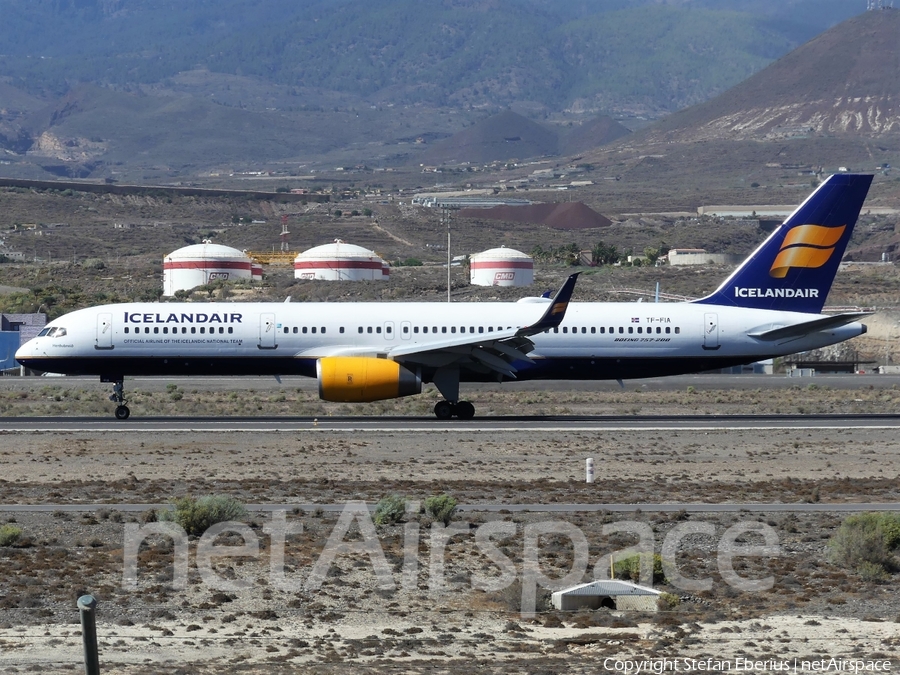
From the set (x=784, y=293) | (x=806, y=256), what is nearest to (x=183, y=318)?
(x=784, y=293)

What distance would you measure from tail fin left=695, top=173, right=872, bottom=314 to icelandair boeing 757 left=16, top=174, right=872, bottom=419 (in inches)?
1.8

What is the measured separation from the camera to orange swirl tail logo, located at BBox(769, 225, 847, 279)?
43.4 m

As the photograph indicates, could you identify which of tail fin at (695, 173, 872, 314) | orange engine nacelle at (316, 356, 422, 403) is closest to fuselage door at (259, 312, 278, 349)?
orange engine nacelle at (316, 356, 422, 403)

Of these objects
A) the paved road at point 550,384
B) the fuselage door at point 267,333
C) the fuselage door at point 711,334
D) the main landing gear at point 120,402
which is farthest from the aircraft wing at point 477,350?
the paved road at point 550,384

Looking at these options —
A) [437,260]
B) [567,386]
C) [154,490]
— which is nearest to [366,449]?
[154,490]

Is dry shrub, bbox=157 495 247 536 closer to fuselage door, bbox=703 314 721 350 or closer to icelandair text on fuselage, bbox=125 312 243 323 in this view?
icelandair text on fuselage, bbox=125 312 243 323

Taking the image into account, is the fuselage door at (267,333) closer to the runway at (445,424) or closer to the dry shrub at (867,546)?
the runway at (445,424)

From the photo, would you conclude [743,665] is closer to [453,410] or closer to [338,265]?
[453,410]

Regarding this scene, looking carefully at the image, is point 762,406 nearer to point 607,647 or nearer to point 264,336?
point 264,336

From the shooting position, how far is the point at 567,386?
5825 cm

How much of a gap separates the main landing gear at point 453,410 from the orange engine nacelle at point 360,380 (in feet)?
7.25

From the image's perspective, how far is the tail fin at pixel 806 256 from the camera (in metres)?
43.4

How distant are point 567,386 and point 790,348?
55.2 ft

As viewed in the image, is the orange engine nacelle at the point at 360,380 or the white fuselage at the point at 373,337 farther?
the white fuselage at the point at 373,337
